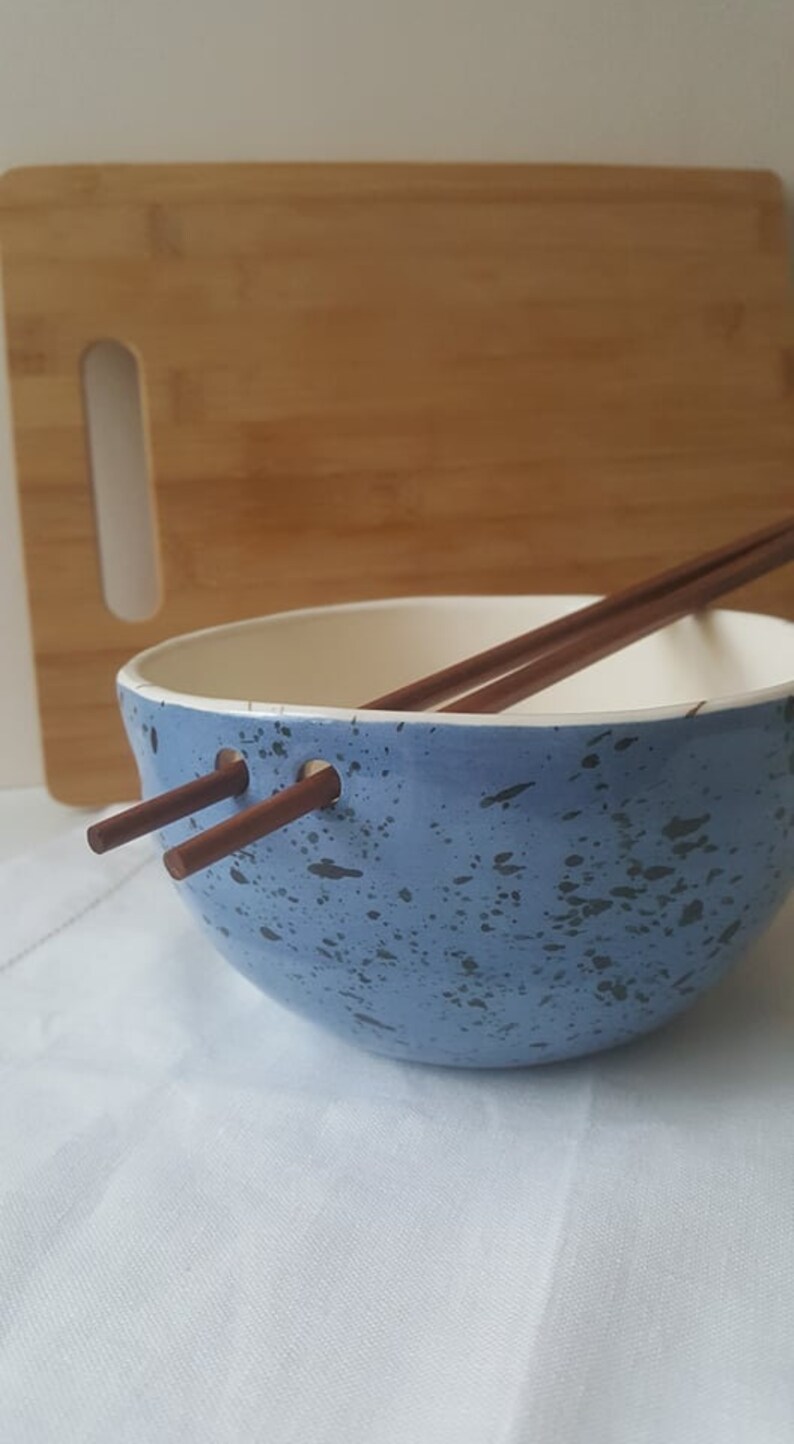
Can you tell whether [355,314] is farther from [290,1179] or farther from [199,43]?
[290,1179]

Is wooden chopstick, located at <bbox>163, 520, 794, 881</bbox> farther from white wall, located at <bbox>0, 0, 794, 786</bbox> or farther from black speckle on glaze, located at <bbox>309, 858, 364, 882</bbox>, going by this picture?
white wall, located at <bbox>0, 0, 794, 786</bbox>

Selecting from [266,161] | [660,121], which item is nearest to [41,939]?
[266,161]

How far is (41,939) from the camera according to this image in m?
0.51

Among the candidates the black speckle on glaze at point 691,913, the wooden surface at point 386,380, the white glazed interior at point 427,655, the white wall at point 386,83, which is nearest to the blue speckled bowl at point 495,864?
the black speckle on glaze at point 691,913

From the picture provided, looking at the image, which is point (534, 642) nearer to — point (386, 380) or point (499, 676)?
point (499, 676)

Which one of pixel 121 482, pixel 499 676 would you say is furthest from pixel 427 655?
pixel 121 482

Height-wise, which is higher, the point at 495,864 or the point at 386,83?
the point at 386,83

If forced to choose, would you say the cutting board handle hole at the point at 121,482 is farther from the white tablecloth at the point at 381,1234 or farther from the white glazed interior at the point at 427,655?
the white tablecloth at the point at 381,1234

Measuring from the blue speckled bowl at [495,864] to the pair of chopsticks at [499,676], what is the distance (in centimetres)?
2

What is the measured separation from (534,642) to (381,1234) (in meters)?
0.23

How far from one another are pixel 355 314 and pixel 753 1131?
1.59 feet

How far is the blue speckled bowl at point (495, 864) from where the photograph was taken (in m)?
0.30

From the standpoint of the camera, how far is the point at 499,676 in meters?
0.45

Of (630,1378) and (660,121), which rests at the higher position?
(660,121)
